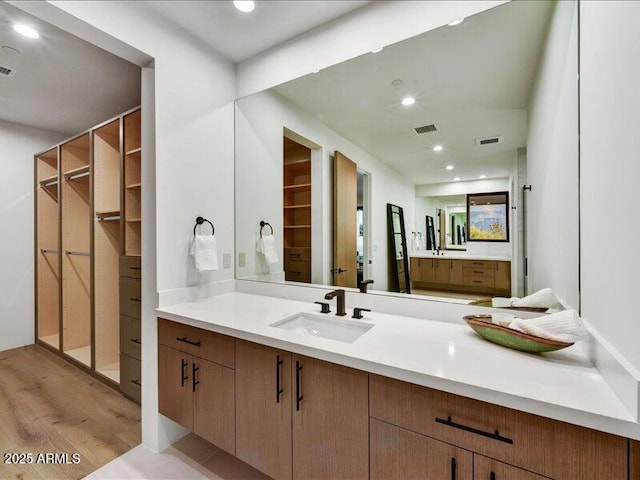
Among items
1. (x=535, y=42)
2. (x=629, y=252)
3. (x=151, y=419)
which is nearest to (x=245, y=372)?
(x=151, y=419)

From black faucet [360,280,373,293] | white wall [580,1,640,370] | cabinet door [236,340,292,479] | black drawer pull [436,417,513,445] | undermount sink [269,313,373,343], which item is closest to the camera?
white wall [580,1,640,370]

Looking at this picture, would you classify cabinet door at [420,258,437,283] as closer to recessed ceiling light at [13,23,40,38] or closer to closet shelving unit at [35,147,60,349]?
recessed ceiling light at [13,23,40,38]

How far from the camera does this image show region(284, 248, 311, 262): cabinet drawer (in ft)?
6.67

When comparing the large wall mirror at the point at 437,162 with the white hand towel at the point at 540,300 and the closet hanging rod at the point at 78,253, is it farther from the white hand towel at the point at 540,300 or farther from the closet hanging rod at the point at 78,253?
the closet hanging rod at the point at 78,253

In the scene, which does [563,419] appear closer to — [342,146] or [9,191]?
[342,146]

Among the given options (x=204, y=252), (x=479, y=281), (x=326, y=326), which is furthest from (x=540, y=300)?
(x=204, y=252)

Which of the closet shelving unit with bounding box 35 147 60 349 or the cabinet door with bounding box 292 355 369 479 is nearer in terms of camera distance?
the cabinet door with bounding box 292 355 369 479

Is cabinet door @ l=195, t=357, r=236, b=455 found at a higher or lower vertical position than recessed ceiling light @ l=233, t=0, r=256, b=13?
lower

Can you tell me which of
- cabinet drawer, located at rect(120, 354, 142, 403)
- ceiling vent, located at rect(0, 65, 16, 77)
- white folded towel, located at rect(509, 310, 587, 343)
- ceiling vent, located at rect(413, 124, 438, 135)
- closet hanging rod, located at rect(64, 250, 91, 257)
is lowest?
cabinet drawer, located at rect(120, 354, 142, 403)

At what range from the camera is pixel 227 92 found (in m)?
2.21

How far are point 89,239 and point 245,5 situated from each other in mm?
2512

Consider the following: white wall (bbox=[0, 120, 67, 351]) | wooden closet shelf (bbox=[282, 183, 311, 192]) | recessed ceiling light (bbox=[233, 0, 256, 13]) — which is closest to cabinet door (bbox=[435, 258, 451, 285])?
wooden closet shelf (bbox=[282, 183, 311, 192])

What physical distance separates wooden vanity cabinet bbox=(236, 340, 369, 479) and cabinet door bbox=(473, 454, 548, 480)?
1.16 feet

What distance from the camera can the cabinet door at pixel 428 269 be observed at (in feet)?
5.17
